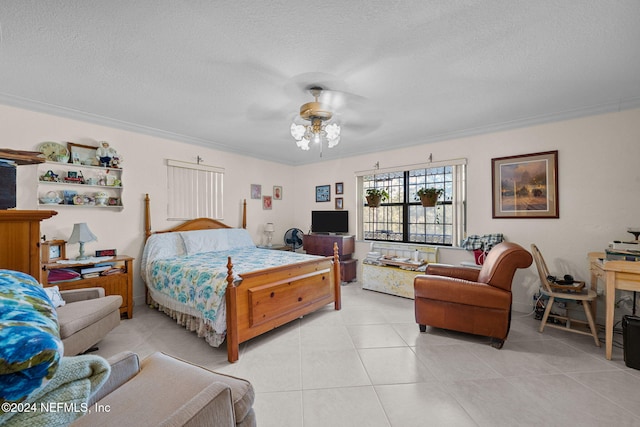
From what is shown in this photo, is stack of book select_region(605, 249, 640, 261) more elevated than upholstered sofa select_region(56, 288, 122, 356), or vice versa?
stack of book select_region(605, 249, 640, 261)

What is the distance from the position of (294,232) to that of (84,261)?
3.37 metres

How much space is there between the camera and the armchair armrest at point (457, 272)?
299 centimetres

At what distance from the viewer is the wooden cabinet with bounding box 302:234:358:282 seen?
15.6 feet

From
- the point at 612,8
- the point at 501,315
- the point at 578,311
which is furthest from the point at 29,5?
the point at 578,311

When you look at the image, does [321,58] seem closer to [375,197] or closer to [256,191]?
[375,197]

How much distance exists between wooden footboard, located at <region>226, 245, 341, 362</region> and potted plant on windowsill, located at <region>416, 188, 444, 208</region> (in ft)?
5.80

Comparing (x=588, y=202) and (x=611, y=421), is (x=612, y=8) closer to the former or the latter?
(x=588, y=202)

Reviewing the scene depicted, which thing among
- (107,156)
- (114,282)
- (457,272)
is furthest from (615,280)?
(107,156)

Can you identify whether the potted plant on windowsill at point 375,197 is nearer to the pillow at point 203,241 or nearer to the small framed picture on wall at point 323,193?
the small framed picture on wall at point 323,193

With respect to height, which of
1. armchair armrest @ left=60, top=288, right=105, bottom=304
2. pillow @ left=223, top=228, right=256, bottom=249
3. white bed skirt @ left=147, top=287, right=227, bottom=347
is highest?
pillow @ left=223, top=228, right=256, bottom=249

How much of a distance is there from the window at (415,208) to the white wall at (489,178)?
163 mm

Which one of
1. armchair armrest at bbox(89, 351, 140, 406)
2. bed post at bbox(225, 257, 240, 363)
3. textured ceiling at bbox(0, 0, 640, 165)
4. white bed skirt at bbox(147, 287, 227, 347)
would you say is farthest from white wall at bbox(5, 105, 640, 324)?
armchair armrest at bbox(89, 351, 140, 406)

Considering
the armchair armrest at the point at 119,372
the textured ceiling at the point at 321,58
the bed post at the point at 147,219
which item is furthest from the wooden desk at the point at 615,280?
the bed post at the point at 147,219

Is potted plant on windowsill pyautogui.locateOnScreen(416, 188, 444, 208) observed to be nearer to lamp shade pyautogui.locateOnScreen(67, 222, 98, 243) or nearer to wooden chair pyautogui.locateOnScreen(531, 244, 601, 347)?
wooden chair pyautogui.locateOnScreen(531, 244, 601, 347)
